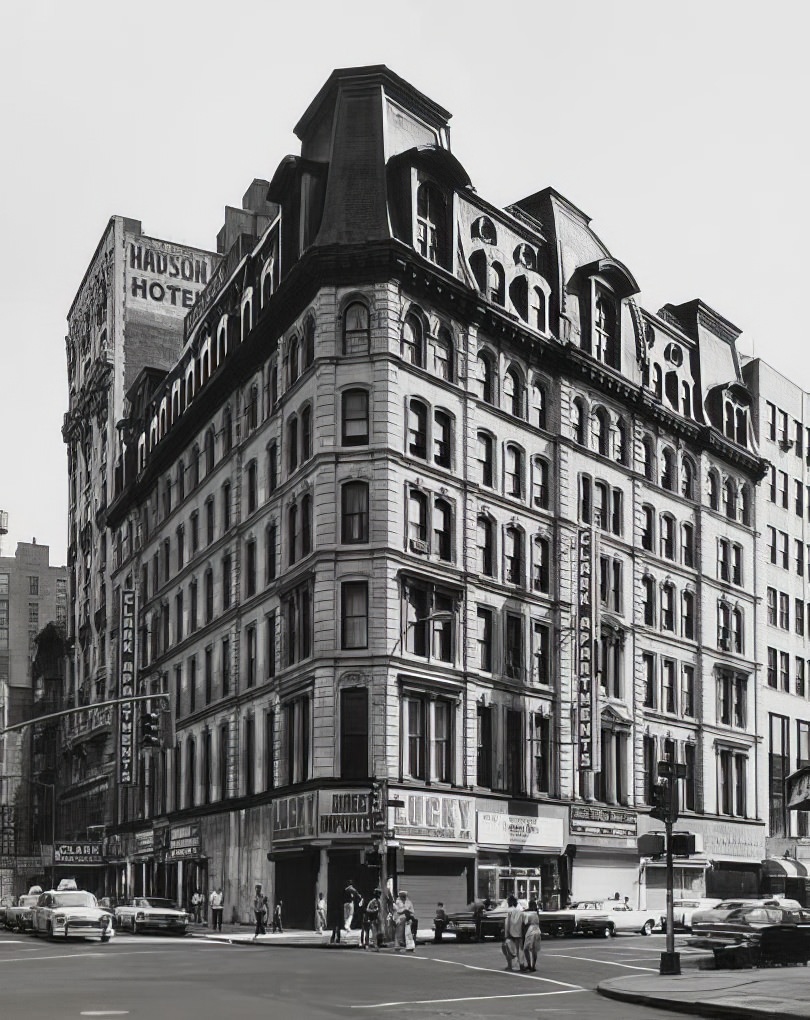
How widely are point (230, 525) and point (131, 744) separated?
70.0 ft

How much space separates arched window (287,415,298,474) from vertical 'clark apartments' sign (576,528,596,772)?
13.3 m

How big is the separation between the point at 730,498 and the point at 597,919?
117ft

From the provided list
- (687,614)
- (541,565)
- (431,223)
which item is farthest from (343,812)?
(687,614)

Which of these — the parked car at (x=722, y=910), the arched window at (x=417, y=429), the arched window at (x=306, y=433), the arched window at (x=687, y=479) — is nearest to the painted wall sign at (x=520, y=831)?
the arched window at (x=417, y=429)

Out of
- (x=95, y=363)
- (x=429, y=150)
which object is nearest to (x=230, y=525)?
(x=429, y=150)

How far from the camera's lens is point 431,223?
59.9 meters

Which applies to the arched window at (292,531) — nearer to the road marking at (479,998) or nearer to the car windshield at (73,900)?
the car windshield at (73,900)

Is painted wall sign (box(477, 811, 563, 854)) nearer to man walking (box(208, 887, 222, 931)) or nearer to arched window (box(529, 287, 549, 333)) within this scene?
man walking (box(208, 887, 222, 931))

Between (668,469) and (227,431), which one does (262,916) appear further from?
(668,469)

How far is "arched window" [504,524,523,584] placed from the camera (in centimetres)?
6259

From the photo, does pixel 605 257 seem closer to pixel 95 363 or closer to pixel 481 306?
pixel 481 306

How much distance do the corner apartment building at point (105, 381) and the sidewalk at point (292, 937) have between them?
127 feet

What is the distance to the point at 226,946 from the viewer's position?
45281mm

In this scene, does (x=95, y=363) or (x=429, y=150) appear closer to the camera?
(x=429, y=150)
